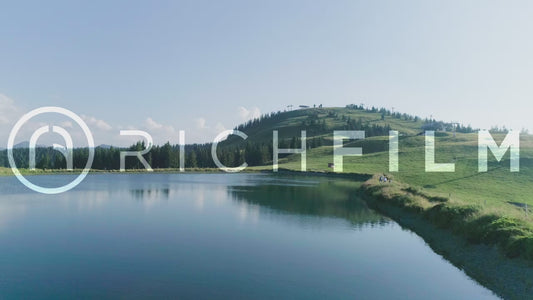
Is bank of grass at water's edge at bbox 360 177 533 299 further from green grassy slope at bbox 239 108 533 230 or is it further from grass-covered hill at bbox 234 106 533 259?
green grassy slope at bbox 239 108 533 230

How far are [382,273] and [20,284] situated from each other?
23390 mm

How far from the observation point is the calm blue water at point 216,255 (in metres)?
22.2

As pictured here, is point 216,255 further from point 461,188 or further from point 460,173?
point 460,173

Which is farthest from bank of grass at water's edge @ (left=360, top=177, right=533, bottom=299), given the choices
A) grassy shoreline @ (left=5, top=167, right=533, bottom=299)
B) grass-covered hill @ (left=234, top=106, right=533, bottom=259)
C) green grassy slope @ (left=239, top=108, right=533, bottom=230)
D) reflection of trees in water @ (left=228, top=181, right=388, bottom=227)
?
reflection of trees in water @ (left=228, top=181, right=388, bottom=227)

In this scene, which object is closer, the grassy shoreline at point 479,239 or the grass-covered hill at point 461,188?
the grassy shoreline at point 479,239

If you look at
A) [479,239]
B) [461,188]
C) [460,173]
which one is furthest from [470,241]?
[460,173]

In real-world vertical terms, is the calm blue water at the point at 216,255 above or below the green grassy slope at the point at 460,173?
below

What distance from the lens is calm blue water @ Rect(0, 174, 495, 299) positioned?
22.2m

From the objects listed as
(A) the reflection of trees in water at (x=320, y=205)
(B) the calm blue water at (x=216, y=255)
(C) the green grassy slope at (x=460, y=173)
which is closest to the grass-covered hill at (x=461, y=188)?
(C) the green grassy slope at (x=460, y=173)

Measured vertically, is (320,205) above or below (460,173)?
below

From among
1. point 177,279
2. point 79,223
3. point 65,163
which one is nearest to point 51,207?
point 79,223

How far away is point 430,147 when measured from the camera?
152750 millimetres

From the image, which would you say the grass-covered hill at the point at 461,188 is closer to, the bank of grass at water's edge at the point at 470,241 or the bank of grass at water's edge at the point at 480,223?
the bank of grass at water's edge at the point at 480,223

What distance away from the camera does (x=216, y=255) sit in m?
29.3
